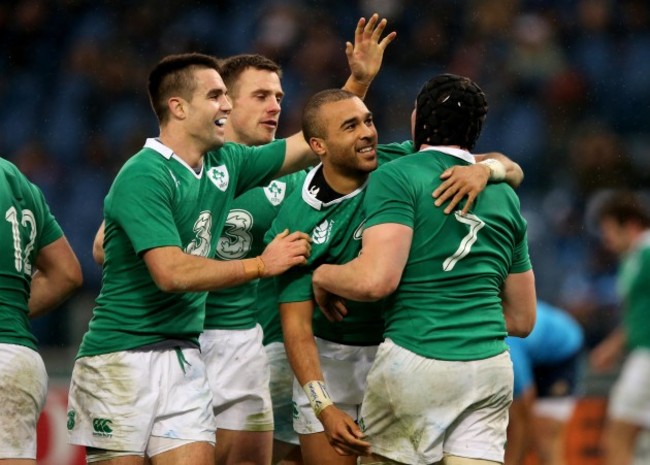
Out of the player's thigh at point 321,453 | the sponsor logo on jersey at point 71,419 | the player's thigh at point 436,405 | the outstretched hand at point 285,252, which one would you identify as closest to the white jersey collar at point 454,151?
the outstretched hand at point 285,252

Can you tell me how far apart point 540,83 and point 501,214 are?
823 centimetres

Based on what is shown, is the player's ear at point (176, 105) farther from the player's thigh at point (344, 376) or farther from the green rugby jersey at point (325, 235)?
the player's thigh at point (344, 376)

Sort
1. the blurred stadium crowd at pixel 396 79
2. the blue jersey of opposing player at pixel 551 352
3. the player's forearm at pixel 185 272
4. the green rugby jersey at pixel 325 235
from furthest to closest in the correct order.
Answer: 1. the blurred stadium crowd at pixel 396 79
2. the blue jersey of opposing player at pixel 551 352
3. the green rugby jersey at pixel 325 235
4. the player's forearm at pixel 185 272

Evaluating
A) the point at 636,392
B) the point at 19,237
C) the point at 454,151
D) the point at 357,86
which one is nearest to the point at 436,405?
the point at 454,151

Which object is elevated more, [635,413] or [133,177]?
[133,177]

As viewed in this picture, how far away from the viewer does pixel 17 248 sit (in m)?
4.66

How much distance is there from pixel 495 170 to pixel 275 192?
1.34 meters

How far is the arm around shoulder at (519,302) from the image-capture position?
4676mm

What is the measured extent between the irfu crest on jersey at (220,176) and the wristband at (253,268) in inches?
17.1

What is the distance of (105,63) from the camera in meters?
13.0

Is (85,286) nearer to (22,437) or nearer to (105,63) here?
(105,63)

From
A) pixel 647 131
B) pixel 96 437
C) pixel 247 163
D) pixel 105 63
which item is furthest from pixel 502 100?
pixel 96 437

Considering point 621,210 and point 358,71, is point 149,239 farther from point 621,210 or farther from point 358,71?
point 621,210

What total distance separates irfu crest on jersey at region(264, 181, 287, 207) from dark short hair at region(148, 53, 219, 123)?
2.60 ft
